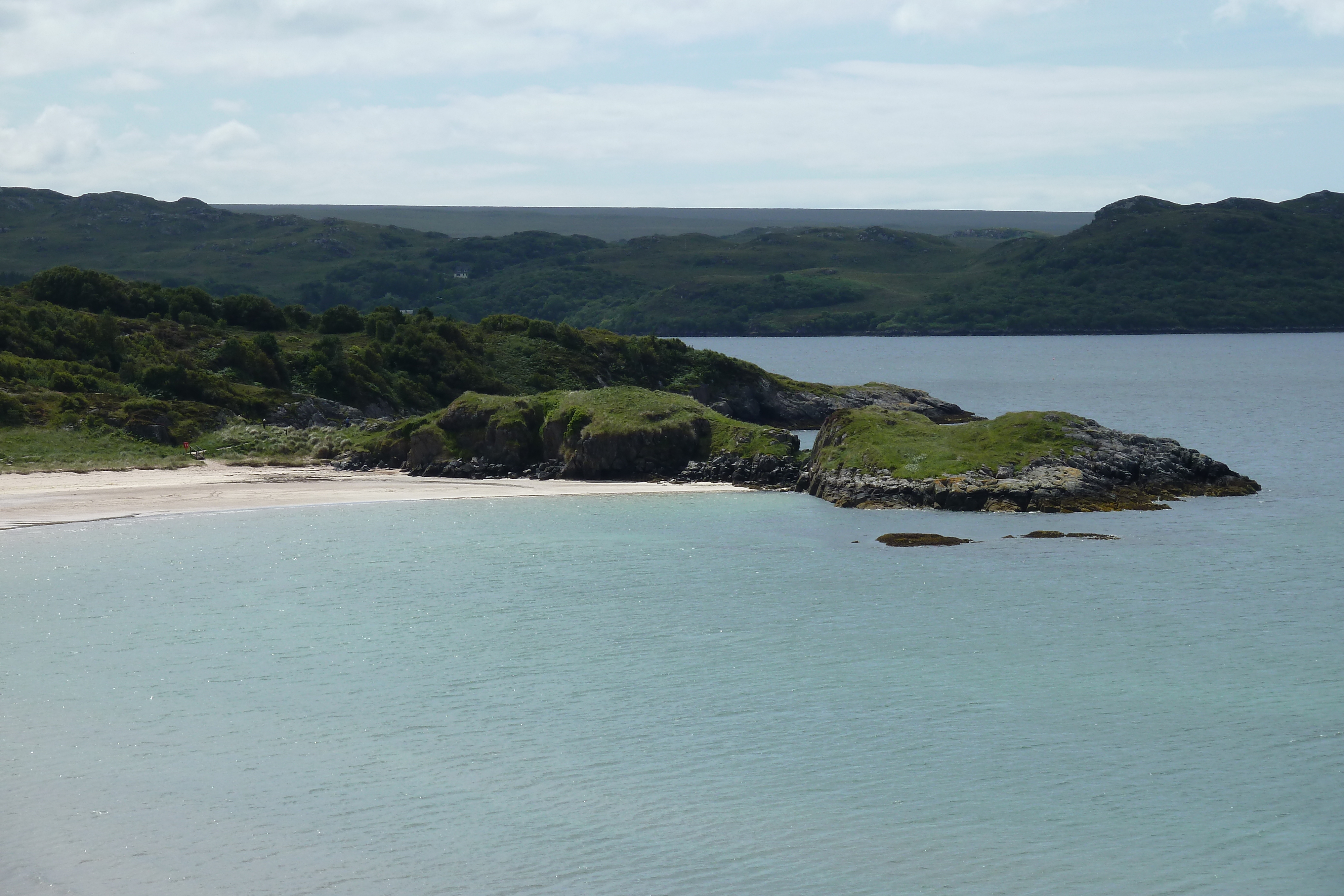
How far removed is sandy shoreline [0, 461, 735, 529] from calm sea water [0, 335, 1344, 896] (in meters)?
2.86

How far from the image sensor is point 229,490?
48531mm

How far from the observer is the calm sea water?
1599 cm

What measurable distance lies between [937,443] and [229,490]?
25.5 metres

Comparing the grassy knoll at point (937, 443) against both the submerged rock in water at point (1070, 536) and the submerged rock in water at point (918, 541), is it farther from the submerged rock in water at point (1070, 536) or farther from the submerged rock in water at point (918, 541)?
the submerged rock in water at point (918, 541)

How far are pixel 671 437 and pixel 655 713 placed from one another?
30.9m

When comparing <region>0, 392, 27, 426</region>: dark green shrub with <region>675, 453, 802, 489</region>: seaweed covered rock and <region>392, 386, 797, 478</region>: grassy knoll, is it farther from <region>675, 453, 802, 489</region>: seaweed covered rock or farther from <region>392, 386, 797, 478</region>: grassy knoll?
<region>675, 453, 802, 489</region>: seaweed covered rock

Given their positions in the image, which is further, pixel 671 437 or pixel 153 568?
pixel 671 437

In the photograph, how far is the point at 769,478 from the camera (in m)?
50.4

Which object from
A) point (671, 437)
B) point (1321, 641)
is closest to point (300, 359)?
point (671, 437)

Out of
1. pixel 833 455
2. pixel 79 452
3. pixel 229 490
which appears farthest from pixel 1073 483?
pixel 79 452

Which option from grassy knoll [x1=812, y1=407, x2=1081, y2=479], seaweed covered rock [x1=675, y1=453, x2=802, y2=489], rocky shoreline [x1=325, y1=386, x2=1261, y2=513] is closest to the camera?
rocky shoreline [x1=325, y1=386, x2=1261, y2=513]

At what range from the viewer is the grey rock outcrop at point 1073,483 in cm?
4366

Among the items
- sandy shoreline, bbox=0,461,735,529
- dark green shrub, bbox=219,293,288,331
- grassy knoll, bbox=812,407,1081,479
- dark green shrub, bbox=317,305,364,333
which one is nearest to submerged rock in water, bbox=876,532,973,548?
grassy knoll, bbox=812,407,1081,479

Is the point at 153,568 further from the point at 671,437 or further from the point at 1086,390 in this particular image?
the point at 1086,390
